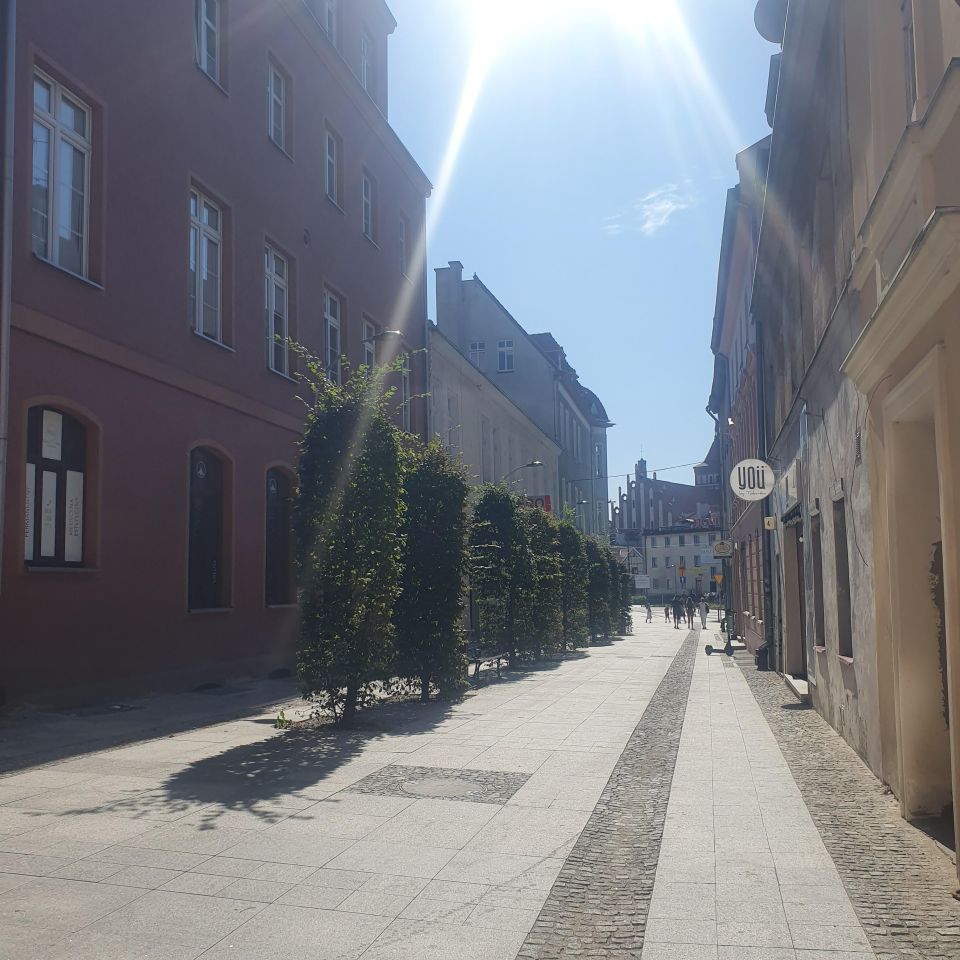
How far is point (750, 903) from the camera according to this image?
5.13 meters

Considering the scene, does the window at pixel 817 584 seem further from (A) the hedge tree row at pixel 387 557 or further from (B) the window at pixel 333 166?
(B) the window at pixel 333 166

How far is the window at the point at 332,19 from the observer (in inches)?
Answer: 890

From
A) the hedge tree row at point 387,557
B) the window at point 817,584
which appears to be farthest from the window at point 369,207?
the window at point 817,584

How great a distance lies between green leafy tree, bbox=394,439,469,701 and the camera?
46.2 ft

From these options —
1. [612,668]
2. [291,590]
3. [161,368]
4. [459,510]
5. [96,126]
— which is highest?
[96,126]

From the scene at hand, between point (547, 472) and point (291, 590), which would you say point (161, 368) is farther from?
point (547, 472)

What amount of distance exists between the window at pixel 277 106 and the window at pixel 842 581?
1281 cm

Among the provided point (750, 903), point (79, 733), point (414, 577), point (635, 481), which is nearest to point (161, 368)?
point (414, 577)

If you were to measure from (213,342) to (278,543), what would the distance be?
431cm

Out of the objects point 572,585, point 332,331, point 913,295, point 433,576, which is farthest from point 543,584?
point 913,295

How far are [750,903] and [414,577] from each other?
948cm

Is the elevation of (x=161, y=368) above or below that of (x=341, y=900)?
above

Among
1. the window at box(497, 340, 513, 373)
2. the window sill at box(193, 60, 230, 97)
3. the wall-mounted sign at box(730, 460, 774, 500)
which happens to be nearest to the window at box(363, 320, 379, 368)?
the window sill at box(193, 60, 230, 97)

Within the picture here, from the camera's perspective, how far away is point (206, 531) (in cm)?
1602
